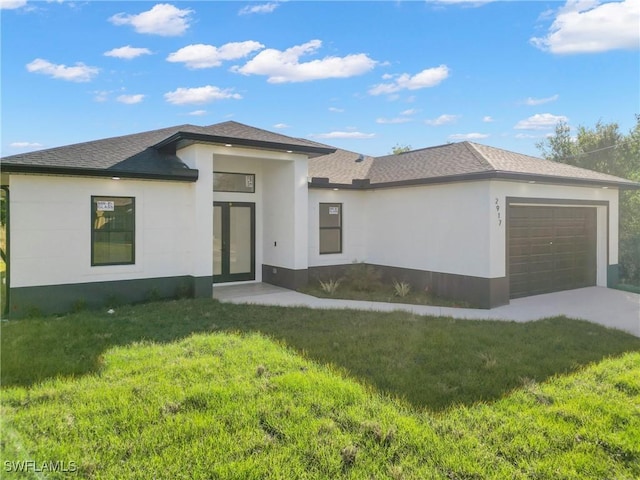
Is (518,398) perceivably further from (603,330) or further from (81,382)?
(81,382)

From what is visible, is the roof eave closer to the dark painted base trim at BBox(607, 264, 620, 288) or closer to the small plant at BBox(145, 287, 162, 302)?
the small plant at BBox(145, 287, 162, 302)

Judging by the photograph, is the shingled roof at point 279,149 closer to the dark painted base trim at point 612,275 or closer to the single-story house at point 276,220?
the single-story house at point 276,220

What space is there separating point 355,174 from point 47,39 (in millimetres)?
9287

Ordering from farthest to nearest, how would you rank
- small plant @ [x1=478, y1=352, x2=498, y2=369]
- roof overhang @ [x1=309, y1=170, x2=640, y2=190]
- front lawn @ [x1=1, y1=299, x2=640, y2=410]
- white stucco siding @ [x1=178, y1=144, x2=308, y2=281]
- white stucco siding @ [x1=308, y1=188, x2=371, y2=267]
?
1. white stucco siding @ [x1=308, y1=188, x2=371, y2=267]
2. white stucco siding @ [x1=178, y1=144, x2=308, y2=281]
3. roof overhang @ [x1=309, y1=170, x2=640, y2=190]
4. small plant @ [x1=478, y1=352, x2=498, y2=369]
5. front lawn @ [x1=1, y1=299, x2=640, y2=410]

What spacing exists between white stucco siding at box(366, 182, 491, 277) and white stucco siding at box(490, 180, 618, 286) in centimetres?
27

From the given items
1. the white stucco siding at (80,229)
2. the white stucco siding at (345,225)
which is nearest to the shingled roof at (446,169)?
the white stucco siding at (345,225)

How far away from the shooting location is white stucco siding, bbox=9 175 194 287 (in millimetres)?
8453

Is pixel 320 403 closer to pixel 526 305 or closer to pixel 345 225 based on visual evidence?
pixel 526 305

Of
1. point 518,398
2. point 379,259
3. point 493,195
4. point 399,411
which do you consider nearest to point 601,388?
point 518,398

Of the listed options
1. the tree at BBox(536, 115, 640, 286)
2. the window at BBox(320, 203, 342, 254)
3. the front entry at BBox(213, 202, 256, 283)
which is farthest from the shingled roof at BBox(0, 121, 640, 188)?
the tree at BBox(536, 115, 640, 286)

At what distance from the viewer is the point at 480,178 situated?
31.5ft

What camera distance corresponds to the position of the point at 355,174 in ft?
46.3

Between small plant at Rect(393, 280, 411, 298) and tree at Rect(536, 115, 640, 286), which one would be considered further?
tree at Rect(536, 115, 640, 286)

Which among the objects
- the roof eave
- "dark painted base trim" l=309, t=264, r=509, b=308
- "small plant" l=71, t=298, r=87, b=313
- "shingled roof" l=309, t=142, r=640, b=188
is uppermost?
"shingled roof" l=309, t=142, r=640, b=188
